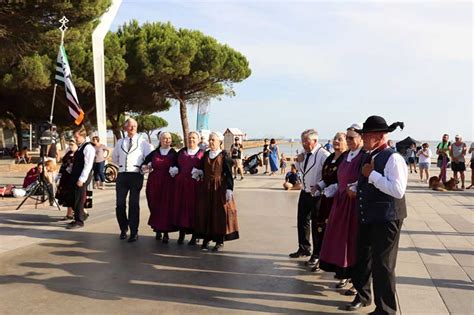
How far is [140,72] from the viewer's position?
27.6 metres

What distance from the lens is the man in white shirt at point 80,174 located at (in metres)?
7.51

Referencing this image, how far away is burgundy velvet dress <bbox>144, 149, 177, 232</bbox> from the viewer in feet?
21.8

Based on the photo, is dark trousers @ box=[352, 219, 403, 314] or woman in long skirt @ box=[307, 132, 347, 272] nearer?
dark trousers @ box=[352, 219, 403, 314]

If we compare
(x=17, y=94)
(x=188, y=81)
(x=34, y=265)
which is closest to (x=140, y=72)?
(x=188, y=81)

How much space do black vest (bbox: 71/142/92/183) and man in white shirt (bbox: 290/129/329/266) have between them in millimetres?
3911

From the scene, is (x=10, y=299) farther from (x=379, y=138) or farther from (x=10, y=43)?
(x=10, y=43)

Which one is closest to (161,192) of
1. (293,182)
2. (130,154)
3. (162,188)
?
(162,188)

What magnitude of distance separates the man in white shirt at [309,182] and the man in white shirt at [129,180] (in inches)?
102

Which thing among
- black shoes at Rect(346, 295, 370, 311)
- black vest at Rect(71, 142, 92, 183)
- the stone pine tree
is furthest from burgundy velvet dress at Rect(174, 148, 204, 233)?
the stone pine tree

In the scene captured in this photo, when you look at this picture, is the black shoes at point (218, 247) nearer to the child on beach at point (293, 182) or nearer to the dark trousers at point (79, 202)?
the dark trousers at point (79, 202)

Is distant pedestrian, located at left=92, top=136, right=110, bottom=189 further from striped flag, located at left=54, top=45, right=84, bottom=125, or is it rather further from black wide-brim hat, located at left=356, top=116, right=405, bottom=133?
black wide-brim hat, located at left=356, top=116, right=405, bottom=133

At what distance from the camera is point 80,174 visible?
761cm

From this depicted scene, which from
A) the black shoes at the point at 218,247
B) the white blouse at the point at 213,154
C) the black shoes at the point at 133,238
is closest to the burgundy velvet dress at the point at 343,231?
the black shoes at the point at 218,247

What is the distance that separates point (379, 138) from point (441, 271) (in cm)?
246
